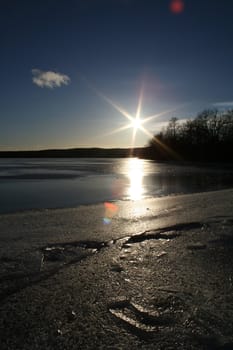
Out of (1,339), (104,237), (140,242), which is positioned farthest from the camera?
(104,237)

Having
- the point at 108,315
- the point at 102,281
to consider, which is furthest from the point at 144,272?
the point at 108,315

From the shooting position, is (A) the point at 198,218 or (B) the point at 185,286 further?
(A) the point at 198,218

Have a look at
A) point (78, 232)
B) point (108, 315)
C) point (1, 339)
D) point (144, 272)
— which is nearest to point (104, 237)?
point (78, 232)

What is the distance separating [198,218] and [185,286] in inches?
205

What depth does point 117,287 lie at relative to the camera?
177 inches

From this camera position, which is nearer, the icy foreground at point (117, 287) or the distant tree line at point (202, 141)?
the icy foreground at point (117, 287)

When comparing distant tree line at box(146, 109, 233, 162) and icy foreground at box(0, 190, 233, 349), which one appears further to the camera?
distant tree line at box(146, 109, 233, 162)

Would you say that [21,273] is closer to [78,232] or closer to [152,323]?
[152,323]

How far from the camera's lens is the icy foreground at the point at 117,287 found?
3312 millimetres

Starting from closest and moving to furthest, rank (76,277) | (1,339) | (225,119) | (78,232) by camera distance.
Result: (1,339)
(76,277)
(78,232)
(225,119)

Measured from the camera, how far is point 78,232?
8.06 meters

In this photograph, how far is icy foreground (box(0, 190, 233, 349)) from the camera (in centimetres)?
331

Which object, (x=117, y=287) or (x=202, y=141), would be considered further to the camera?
(x=202, y=141)

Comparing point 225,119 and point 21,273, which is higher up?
point 225,119
